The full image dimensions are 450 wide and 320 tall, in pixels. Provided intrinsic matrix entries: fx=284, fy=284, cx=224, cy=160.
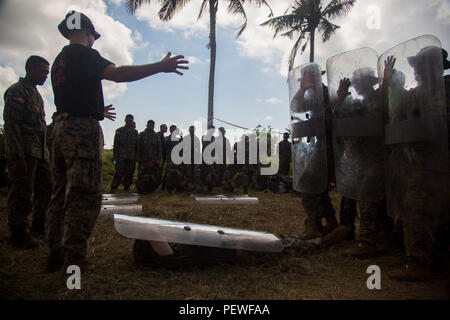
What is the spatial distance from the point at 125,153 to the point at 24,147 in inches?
213

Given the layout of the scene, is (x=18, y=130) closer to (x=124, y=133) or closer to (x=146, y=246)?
(x=146, y=246)

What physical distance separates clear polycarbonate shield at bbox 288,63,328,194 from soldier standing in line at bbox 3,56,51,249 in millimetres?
2896

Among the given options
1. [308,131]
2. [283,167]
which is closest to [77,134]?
[308,131]

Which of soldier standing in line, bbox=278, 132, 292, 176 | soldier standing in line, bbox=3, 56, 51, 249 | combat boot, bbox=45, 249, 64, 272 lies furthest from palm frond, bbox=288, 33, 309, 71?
combat boot, bbox=45, 249, 64, 272

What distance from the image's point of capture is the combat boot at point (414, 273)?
2.07m

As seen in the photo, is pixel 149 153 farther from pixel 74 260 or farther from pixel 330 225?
pixel 74 260

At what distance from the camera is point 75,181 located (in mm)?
2094

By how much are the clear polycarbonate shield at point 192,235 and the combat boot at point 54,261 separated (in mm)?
640

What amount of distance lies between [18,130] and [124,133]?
18.7 feet

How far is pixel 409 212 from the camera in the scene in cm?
204

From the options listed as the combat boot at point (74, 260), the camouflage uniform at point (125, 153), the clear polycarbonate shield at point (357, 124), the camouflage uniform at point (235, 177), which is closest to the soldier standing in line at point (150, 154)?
the camouflage uniform at point (125, 153)

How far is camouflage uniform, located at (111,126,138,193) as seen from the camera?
840 centimetres
